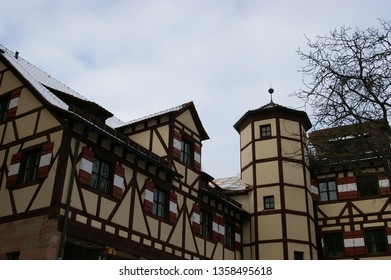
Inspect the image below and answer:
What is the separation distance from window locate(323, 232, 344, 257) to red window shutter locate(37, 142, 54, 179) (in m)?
16.4

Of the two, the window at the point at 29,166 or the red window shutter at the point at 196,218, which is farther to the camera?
the red window shutter at the point at 196,218

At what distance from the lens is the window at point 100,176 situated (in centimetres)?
1579

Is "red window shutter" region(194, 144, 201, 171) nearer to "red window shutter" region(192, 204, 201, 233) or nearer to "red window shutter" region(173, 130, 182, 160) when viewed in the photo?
"red window shutter" region(173, 130, 182, 160)

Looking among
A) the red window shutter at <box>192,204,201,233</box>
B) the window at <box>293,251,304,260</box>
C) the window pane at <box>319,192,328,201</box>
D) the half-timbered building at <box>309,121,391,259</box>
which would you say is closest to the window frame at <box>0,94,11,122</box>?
the red window shutter at <box>192,204,201,233</box>

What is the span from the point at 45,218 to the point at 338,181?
17.4 metres

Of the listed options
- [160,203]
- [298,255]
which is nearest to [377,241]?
[298,255]

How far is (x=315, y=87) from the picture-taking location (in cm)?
1130

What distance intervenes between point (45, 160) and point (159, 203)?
531 cm

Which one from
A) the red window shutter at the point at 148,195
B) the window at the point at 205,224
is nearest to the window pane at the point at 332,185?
the window at the point at 205,224

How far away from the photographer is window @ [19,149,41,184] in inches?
602

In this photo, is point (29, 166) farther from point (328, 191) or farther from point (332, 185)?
point (332, 185)

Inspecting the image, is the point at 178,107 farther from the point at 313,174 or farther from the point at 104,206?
the point at 313,174

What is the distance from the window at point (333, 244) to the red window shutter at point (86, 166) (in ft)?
49.8

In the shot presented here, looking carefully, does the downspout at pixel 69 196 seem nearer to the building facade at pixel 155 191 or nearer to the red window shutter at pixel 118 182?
the building facade at pixel 155 191
